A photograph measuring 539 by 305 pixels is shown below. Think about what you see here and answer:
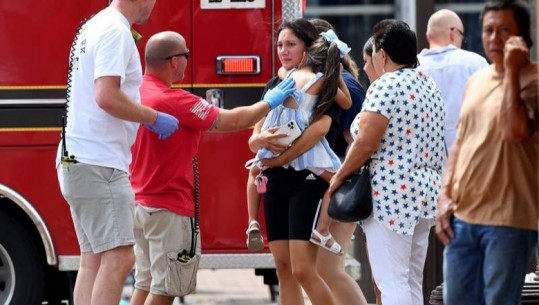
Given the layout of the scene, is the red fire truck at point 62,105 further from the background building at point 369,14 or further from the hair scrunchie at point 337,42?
the background building at point 369,14

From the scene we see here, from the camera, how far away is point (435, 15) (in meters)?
7.47

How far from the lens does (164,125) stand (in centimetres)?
591

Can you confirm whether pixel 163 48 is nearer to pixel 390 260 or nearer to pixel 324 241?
pixel 324 241

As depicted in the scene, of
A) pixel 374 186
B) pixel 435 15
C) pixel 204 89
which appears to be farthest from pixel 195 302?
pixel 374 186

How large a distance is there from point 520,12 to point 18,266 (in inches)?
163

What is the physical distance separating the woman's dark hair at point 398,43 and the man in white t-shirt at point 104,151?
40.9 inches

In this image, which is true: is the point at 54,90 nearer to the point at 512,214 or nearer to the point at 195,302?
the point at 195,302

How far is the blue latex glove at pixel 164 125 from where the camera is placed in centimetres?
588

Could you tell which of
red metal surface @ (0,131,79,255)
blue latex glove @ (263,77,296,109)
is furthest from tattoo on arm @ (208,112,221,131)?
red metal surface @ (0,131,79,255)

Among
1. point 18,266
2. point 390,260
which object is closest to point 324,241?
point 390,260

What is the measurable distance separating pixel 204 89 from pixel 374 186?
6.91 feet

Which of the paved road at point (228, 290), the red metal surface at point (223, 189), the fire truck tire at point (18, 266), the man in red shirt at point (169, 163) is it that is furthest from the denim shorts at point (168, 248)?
the paved road at point (228, 290)

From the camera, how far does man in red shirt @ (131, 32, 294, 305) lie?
627 cm

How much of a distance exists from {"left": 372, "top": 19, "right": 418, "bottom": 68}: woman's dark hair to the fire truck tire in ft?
9.32
